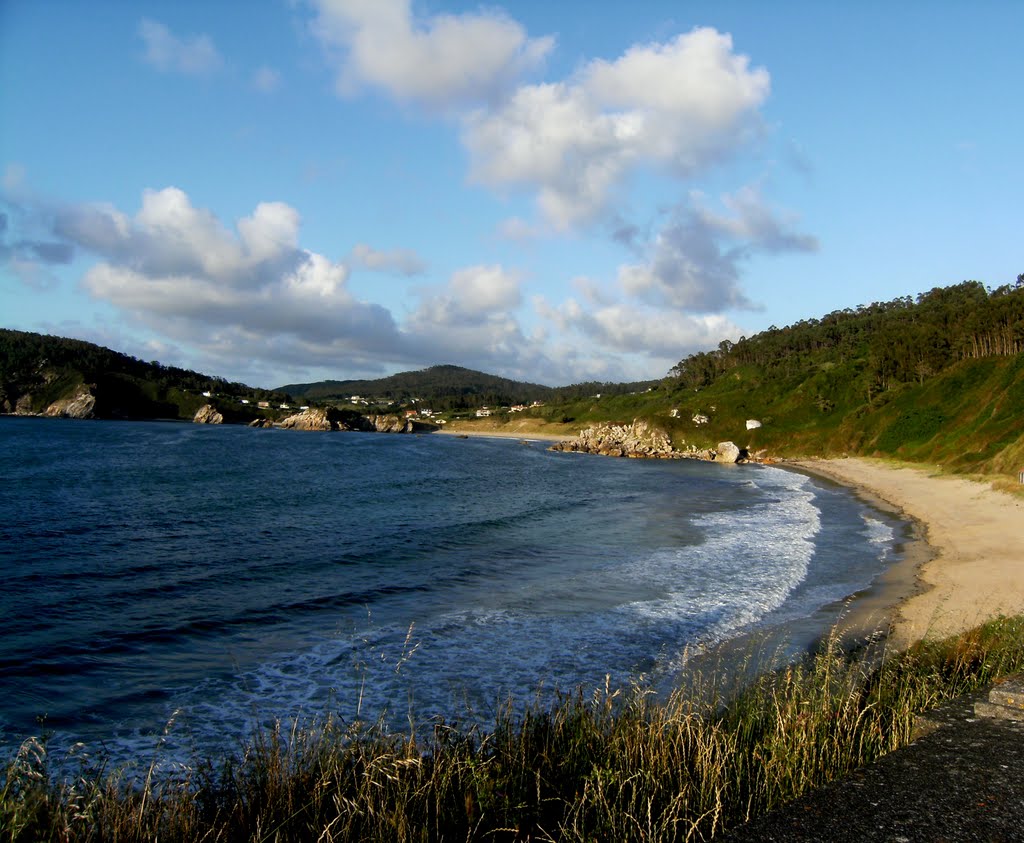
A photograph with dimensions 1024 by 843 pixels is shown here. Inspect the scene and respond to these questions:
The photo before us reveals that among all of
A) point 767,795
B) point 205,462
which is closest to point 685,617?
point 767,795

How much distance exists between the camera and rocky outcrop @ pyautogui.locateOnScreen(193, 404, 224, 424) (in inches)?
7585

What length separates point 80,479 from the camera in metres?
49.2

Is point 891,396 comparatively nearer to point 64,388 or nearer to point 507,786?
point 507,786

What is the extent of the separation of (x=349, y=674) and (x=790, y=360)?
161 metres

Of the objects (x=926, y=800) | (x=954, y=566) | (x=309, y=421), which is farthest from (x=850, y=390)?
(x=309, y=421)

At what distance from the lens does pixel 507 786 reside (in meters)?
6.88

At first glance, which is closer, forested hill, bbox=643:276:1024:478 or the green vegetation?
Answer: forested hill, bbox=643:276:1024:478

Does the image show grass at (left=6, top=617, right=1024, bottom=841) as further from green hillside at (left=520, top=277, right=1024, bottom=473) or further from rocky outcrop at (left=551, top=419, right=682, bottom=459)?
rocky outcrop at (left=551, top=419, right=682, bottom=459)

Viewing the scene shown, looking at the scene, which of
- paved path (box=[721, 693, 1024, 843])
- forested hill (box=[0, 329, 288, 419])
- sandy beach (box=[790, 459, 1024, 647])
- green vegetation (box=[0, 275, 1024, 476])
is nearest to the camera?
paved path (box=[721, 693, 1024, 843])

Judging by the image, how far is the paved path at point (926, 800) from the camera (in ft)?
17.1

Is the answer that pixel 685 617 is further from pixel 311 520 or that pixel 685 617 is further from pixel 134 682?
pixel 311 520

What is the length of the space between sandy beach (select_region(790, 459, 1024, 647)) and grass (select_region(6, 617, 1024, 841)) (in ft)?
30.5

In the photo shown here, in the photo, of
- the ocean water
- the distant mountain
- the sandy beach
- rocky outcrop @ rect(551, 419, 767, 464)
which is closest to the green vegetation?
the distant mountain

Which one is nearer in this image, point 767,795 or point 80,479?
point 767,795
